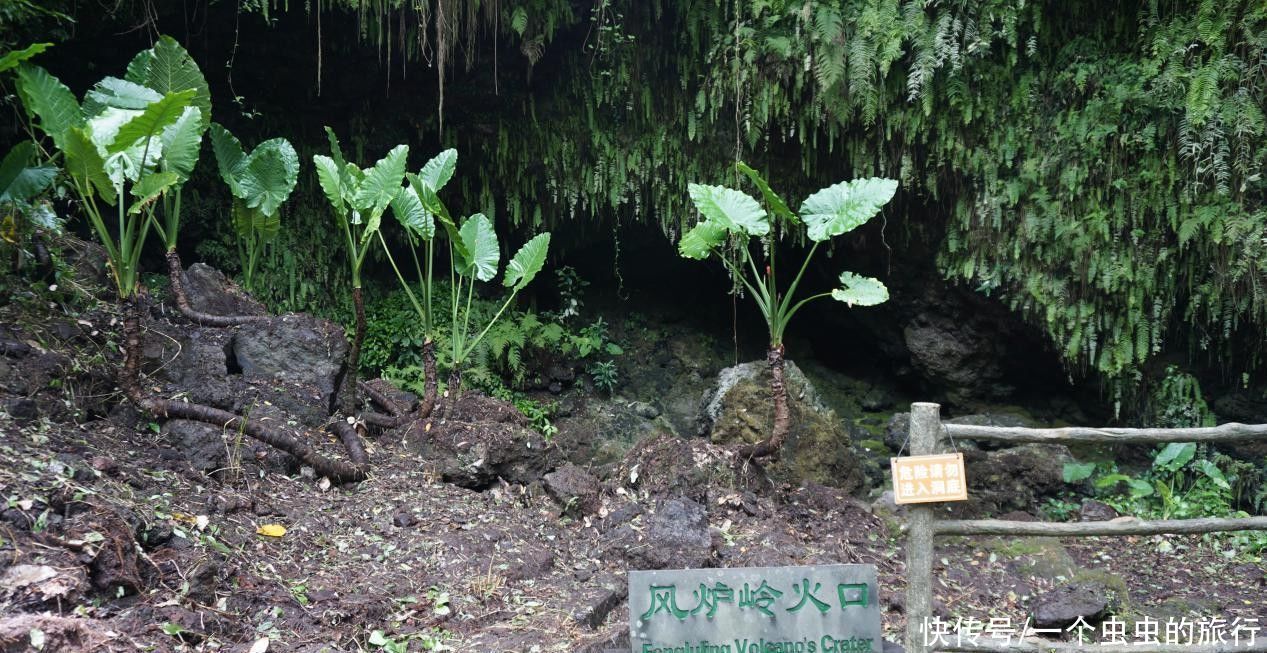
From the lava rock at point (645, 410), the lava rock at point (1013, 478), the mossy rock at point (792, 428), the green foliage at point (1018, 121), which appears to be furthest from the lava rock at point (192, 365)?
the lava rock at point (1013, 478)

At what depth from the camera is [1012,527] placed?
299 cm

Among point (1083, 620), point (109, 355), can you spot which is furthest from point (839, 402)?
point (109, 355)

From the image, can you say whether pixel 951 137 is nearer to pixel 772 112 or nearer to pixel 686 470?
pixel 772 112

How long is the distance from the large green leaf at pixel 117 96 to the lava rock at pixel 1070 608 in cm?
562

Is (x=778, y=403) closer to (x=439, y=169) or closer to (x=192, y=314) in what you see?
(x=439, y=169)

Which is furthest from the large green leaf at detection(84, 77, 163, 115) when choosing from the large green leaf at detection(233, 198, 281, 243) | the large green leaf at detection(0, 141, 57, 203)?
the large green leaf at detection(233, 198, 281, 243)

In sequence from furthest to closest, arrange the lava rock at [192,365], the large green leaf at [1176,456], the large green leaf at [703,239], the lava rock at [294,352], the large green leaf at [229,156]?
the large green leaf at [1176,456] → the large green leaf at [229,156] → the lava rock at [294,352] → the large green leaf at [703,239] → the lava rock at [192,365]

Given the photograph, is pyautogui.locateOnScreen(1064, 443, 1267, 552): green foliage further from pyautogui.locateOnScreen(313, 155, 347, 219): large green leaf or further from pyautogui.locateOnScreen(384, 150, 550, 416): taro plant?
pyautogui.locateOnScreen(313, 155, 347, 219): large green leaf

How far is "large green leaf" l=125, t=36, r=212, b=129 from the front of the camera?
14.9 feet

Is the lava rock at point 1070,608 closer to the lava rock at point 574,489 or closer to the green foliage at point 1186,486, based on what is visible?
the green foliage at point 1186,486

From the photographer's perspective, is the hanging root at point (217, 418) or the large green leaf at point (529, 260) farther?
the large green leaf at point (529, 260)

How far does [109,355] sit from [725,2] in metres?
4.92

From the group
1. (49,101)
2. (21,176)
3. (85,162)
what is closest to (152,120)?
(85,162)

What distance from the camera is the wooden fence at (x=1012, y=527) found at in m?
2.85
